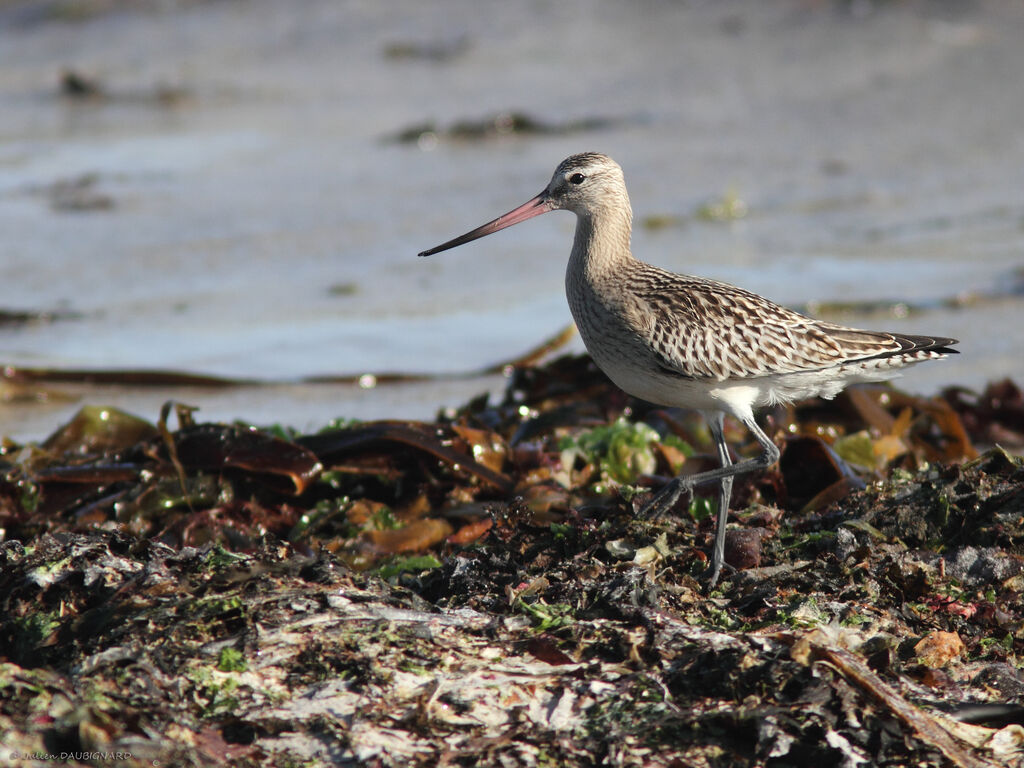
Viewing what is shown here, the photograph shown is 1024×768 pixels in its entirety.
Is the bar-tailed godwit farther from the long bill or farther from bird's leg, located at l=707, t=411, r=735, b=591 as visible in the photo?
the long bill

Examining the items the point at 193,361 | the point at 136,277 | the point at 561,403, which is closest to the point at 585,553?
the point at 561,403

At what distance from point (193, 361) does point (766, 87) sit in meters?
7.82

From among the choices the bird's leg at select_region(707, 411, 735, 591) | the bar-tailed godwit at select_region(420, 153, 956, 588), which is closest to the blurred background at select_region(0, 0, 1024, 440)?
the bar-tailed godwit at select_region(420, 153, 956, 588)

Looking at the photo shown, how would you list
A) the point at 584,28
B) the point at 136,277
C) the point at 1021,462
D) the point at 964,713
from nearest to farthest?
the point at 964,713
the point at 1021,462
the point at 136,277
the point at 584,28

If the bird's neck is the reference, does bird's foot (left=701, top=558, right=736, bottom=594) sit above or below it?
below

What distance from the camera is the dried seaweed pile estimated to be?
306 cm

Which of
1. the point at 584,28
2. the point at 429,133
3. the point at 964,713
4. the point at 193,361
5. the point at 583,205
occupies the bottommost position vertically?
the point at 964,713

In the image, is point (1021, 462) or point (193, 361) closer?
point (1021, 462)

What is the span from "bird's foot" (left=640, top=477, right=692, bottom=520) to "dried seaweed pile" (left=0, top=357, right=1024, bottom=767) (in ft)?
0.34

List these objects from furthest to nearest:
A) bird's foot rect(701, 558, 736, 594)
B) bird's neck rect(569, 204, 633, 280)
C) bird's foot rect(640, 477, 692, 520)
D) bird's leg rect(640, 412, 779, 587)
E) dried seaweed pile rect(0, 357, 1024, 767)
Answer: bird's neck rect(569, 204, 633, 280)
bird's foot rect(640, 477, 692, 520)
bird's leg rect(640, 412, 779, 587)
bird's foot rect(701, 558, 736, 594)
dried seaweed pile rect(0, 357, 1024, 767)

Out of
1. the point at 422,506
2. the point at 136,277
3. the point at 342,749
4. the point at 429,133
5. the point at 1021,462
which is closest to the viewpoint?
the point at 342,749

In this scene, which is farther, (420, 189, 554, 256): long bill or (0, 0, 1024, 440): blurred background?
(0, 0, 1024, 440): blurred background

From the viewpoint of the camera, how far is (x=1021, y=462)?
4422mm

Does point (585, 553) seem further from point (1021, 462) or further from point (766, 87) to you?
point (766, 87)
